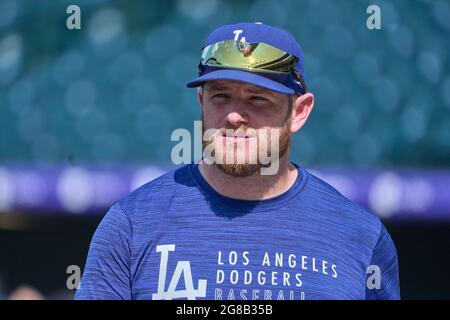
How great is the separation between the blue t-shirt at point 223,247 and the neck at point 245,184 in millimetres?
16

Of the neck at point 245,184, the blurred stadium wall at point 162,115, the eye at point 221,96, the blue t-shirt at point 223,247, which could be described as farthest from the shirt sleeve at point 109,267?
the blurred stadium wall at point 162,115

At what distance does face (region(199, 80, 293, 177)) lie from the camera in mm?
1599

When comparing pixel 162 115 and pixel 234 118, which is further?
pixel 162 115

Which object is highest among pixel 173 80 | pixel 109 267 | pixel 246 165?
pixel 173 80

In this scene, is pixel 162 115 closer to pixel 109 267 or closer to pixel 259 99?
pixel 259 99

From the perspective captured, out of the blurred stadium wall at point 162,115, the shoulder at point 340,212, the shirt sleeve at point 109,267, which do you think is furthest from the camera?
the blurred stadium wall at point 162,115

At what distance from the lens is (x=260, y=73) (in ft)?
5.25

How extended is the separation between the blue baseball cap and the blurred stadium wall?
1.02 meters

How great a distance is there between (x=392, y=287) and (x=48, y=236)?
4.41 feet

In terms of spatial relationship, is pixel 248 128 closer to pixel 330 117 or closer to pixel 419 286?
pixel 330 117

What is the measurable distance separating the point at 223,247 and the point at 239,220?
6 centimetres

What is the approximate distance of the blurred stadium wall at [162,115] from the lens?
2684mm

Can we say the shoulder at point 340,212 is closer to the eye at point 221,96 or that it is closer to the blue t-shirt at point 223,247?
the blue t-shirt at point 223,247

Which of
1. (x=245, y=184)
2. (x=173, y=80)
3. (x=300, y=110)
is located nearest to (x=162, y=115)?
(x=173, y=80)
